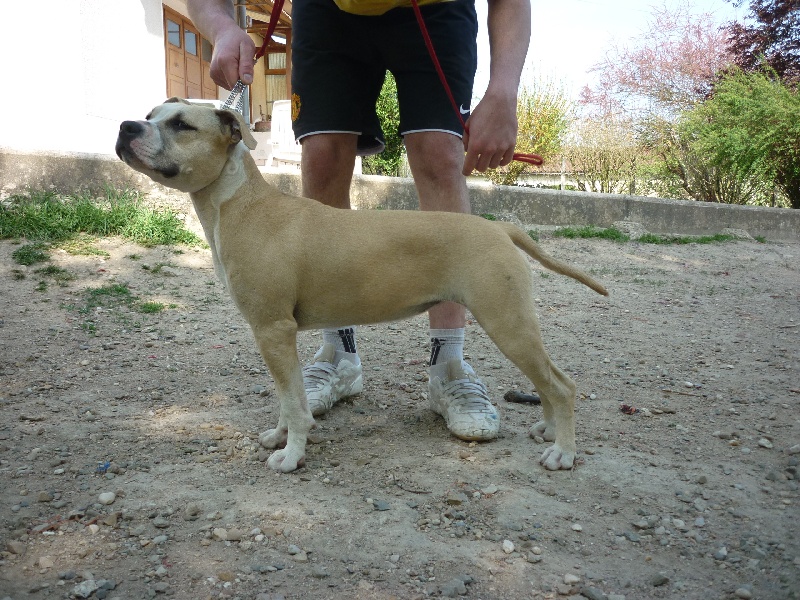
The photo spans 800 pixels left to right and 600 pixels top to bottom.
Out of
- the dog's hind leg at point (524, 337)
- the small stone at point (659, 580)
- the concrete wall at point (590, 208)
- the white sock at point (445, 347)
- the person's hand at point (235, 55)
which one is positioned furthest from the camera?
the concrete wall at point (590, 208)

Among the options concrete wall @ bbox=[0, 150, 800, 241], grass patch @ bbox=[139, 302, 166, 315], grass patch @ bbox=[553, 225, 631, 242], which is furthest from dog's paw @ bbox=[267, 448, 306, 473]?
grass patch @ bbox=[553, 225, 631, 242]

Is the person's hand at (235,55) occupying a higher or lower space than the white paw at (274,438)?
higher

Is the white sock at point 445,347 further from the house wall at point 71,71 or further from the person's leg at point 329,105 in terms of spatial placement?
the house wall at point 71,71

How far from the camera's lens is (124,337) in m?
4.12

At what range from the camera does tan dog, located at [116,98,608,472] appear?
248 cm

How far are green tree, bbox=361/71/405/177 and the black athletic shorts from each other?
7.34 meters

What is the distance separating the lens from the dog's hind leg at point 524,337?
2.48m

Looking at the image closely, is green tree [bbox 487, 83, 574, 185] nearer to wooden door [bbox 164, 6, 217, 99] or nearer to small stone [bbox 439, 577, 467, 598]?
wooden door [bbox 164, 6, 217, 99]

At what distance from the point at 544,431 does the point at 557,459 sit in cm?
31

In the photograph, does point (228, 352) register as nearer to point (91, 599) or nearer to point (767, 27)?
point (91, 599)

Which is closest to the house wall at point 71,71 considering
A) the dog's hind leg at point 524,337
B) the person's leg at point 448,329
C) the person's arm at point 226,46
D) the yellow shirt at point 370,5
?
the person's arm at point 226,46

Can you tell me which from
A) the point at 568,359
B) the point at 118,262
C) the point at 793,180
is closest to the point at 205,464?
the point at 568,359

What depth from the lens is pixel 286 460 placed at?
2.50m

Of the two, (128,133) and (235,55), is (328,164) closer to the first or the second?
(235,55)
